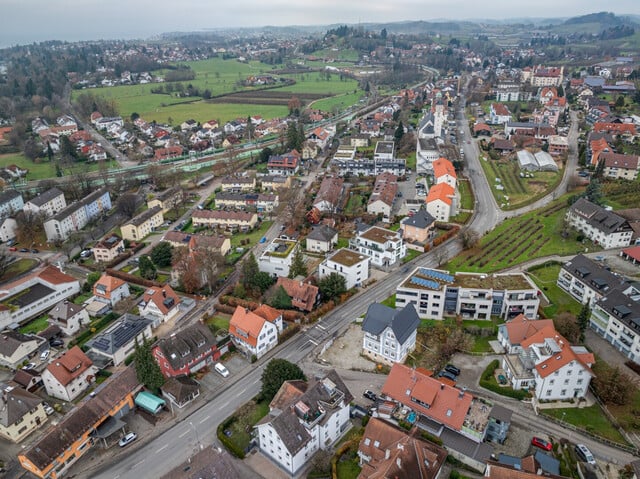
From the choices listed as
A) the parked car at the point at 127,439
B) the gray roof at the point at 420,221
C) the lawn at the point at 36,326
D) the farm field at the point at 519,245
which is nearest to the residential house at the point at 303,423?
the parked car at the point at 127,439

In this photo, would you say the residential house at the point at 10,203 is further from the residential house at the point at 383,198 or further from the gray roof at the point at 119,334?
the residential house at the point at 383,198

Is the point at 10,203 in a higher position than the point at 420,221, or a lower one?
A: lower

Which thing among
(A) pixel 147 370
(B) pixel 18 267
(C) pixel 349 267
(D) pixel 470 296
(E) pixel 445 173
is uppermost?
(E) pixel 445 173

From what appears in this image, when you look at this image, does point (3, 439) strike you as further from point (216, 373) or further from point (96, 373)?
point (216, 373)

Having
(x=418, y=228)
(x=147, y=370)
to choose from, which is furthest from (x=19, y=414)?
(x=418, y=228)

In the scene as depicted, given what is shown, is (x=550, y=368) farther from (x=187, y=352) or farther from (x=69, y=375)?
(x=69, y=375)

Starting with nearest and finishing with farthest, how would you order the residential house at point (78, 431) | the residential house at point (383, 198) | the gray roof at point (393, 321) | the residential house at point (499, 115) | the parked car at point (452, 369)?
the residential house at point (78, 431) → the parked car at point (452, 369) → the gray roof at point (393, 321) → the residential house at point (383, 198) → the residential house at point (499, 115)

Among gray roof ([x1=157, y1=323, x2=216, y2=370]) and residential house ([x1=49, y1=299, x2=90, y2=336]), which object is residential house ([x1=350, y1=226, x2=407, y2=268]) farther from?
residential house ([x1=49, y1=299, x2=90, y2=336])
